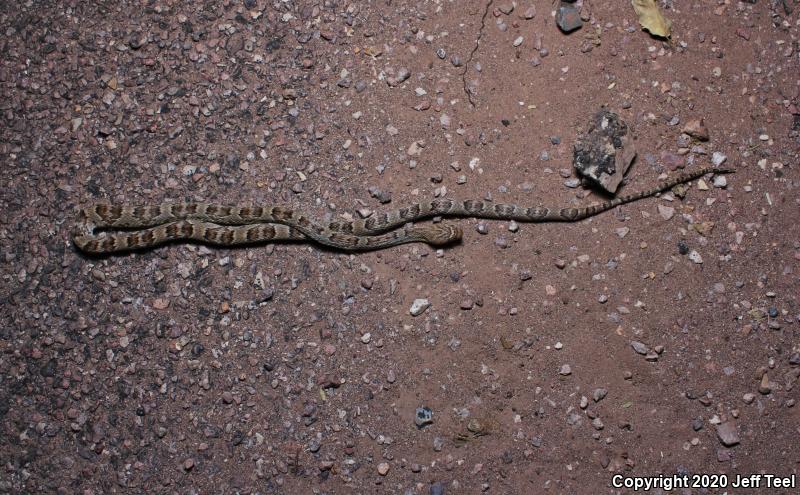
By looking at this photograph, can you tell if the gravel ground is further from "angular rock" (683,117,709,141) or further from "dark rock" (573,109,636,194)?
"dark rock" (573,109,636,194)

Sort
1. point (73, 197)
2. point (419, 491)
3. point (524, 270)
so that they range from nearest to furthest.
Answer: point (419, 491), point (524, 270), point (73, 197)

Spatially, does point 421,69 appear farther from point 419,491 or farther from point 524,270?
point 419,491

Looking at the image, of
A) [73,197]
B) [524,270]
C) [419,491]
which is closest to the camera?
[419,491]

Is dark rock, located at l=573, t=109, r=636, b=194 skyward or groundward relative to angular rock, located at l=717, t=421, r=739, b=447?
skyward

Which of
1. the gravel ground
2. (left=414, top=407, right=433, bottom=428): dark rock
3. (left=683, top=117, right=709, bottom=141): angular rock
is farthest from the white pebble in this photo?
(left=414, top=407, right=433, bottom=428): dark rock

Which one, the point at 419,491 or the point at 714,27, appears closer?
the point at 419,491

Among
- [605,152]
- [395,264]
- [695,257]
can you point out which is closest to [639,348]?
[695,257]

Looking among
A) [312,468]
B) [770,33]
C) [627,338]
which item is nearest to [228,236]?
[312,468]
